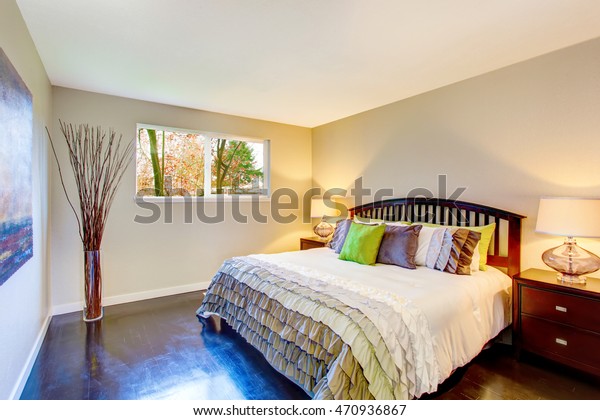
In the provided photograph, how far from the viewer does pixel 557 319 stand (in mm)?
2180

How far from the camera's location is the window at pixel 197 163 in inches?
152

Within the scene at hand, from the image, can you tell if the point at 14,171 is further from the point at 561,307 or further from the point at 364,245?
the point at 561,307

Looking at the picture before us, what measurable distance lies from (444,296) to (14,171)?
8.90 feet

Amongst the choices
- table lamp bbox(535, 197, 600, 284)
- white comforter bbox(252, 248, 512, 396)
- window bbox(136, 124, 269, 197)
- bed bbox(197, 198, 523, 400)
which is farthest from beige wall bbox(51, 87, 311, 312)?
table lamp bbox(535, 197, 600, 284)

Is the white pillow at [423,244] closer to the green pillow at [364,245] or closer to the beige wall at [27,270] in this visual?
the green pillow at [364,245]

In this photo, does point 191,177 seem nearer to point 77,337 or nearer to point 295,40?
point 77,337

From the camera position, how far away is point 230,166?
14.7 feet

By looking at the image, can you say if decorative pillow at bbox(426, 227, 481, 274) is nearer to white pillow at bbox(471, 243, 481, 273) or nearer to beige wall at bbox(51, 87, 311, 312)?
white pillow at bbox(471, 243, 481, 273)

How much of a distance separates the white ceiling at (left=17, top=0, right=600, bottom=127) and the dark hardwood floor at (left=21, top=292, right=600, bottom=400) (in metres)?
2.42

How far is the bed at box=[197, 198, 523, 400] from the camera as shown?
160 centimetres

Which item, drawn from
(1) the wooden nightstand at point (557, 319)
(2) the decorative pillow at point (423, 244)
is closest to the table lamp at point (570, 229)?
(1) the wooden nightstand at point (557, 319)

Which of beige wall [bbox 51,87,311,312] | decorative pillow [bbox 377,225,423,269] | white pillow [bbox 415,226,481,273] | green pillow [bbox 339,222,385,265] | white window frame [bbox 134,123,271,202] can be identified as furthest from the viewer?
white window frame [bbox 134,123,271,202]

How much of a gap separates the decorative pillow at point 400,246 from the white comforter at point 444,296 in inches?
3.2

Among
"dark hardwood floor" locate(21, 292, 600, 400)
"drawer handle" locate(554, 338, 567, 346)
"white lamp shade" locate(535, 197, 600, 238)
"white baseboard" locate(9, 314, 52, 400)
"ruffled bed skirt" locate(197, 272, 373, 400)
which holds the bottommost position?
"dark hardwood floor" locate(21, 292, 600, 400)
